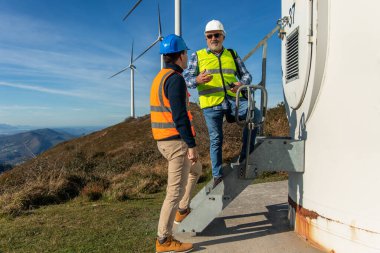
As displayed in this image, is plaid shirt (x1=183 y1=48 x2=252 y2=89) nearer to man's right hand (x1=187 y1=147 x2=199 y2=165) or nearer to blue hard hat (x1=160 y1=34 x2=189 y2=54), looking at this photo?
blue hard hat (x1=160 y1=34 x2=189 y2=54)

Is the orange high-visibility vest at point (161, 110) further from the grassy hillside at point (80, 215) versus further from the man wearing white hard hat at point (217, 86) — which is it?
the grassy hillside at point (80, 215)

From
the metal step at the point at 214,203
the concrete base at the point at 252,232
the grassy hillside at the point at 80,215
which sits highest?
the metal step at the point at 214,203

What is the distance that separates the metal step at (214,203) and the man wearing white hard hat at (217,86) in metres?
0.20

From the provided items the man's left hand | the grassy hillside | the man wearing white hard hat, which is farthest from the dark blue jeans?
the grassy hillside

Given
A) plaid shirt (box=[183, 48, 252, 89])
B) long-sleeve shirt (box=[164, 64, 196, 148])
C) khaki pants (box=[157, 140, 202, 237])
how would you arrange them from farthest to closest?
plaid shirt (box=[183, 48, 252, 89])
khaki pants (box=[157, 140, 202, 237])
long-sleeve shirt (box=[164, 64, 196, 148])

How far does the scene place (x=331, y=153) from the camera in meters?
3.44

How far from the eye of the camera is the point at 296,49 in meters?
4.02

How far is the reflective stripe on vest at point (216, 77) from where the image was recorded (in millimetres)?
4387

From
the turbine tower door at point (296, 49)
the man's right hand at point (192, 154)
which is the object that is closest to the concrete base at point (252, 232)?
the man's right hand at point (192, 154)

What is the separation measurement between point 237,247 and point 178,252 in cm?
63

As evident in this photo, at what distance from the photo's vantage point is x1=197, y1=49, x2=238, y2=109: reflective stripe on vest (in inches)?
173

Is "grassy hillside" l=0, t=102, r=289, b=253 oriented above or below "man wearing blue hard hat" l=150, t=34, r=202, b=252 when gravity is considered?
below

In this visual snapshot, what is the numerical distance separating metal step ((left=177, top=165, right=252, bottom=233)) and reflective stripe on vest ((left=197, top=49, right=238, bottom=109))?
877 millimetres

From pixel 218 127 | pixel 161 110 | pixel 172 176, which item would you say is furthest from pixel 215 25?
pixel 172 176
